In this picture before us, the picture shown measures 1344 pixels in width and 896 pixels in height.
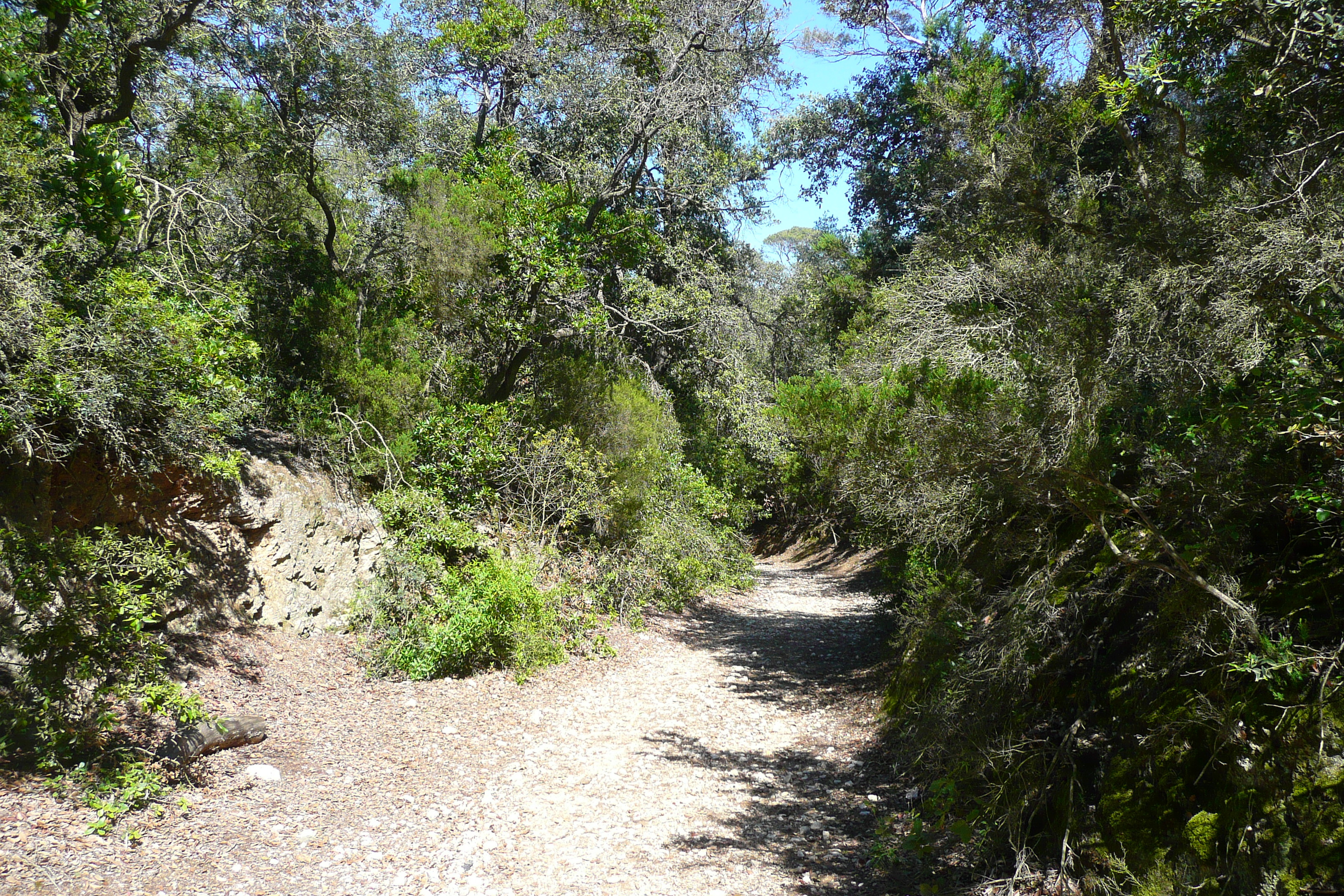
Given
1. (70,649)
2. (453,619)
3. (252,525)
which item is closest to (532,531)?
(453,619)

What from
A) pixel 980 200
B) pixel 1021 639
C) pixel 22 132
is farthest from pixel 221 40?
pixel 1021 639

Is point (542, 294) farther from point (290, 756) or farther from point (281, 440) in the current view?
point (290, 756)

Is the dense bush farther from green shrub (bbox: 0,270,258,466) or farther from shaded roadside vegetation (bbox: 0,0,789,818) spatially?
green shrub (bbox: 0,270,258,466)

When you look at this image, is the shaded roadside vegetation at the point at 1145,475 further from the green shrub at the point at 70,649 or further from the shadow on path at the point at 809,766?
the green shrub at the point at 70,649

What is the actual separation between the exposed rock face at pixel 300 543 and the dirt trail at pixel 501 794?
43 cm

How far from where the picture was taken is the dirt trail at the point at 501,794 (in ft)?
13.1

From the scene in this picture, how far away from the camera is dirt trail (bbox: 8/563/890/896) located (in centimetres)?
400

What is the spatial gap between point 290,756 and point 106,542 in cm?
198

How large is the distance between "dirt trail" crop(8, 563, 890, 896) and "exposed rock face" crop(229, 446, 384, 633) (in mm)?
428

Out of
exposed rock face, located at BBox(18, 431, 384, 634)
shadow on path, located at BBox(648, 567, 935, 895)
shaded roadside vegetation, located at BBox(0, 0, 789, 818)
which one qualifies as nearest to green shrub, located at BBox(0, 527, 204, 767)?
shaded roadside vegetation, located at BBox(0, 0, 789, 818)

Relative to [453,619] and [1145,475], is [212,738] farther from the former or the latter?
[1145,475]

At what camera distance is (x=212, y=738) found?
16.8 feet

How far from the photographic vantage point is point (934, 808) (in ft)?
14.7

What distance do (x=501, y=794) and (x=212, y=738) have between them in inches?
80.9
